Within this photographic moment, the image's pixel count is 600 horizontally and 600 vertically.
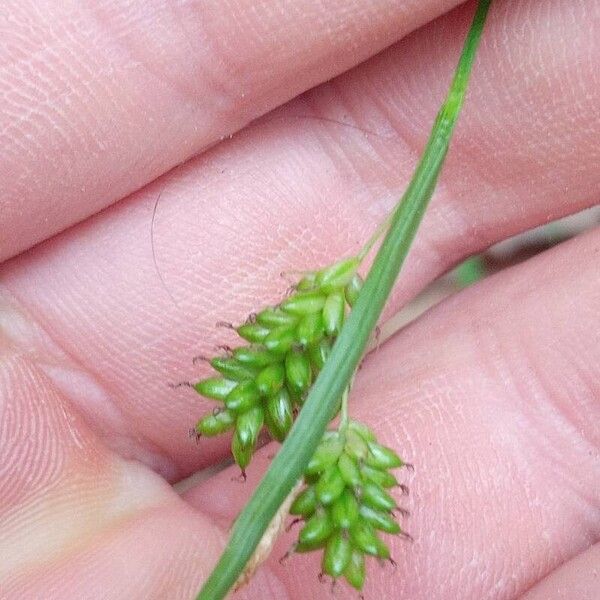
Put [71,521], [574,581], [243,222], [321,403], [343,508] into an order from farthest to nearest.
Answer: [243,222], [71,521], [574,581], [343,508], [321,403]

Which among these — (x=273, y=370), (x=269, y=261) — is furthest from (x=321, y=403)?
(x=269, y=261)

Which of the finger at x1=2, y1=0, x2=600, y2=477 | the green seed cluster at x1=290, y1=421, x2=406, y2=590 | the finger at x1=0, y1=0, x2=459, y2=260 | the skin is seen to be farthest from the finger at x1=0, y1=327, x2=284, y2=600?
the green seed cluster at x1=290, y1=421, x2=406, y2=590

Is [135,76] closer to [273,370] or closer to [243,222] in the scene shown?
[243,222]

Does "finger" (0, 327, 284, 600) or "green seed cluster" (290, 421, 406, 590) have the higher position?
"finger" (0, 327, 284, 600)

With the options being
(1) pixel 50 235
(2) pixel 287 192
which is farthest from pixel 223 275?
(1) pixel 50 235

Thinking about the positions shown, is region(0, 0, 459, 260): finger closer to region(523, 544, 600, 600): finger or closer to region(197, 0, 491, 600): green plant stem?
region(197, 0, 491, 600): green plant stem

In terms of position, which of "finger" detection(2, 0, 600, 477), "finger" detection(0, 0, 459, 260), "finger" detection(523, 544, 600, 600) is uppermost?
"finger" detection(0, 0, 459, 260)

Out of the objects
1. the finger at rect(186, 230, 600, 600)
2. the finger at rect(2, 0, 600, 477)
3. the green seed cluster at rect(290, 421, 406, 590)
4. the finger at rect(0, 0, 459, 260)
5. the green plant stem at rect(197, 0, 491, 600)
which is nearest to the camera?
the green plant stem at rect(197, 0, 491, 600)
